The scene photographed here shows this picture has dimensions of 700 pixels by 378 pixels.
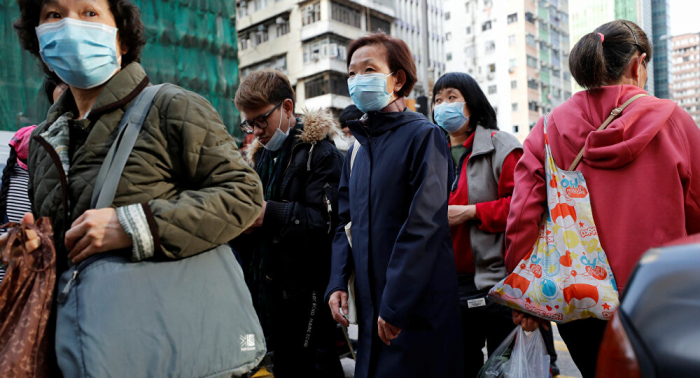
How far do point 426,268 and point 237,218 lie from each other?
0.90 metres

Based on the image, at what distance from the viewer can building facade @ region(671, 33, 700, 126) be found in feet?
521

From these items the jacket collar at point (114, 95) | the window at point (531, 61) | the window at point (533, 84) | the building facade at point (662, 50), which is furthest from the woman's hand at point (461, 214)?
the building facade at point (662, 50)

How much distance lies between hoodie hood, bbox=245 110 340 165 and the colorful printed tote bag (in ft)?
4.66

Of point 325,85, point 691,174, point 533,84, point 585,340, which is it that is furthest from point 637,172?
point 533,84

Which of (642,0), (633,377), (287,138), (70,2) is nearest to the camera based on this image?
(633,377)

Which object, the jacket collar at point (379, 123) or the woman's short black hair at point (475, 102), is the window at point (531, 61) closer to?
the woman's short black hair at point (475, 102)

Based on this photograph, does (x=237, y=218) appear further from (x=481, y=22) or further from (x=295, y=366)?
(x=481, y=22)

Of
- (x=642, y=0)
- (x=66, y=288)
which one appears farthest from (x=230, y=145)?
(x=642, y=0)

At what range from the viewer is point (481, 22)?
2459 inches

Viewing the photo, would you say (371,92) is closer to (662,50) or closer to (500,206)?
(500,206)

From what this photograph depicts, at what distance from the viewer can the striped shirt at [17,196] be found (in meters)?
2.81

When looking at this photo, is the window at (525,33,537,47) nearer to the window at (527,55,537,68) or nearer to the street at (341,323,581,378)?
the window at (527,55,537,68)

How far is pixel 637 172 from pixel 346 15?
4090 centimetres

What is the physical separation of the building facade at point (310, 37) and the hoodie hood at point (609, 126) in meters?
34.0
